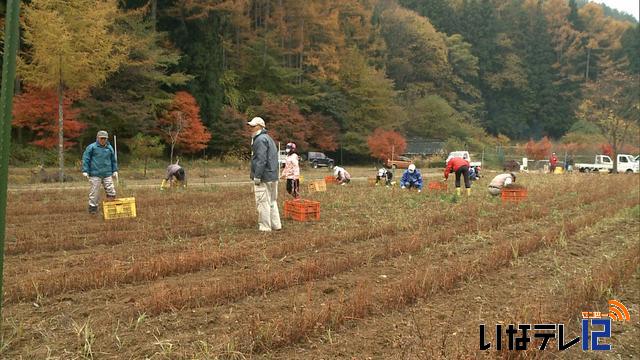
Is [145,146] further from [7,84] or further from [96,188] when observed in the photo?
[7,84]

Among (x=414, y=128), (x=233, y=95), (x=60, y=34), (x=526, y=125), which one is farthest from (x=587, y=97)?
(x=60, y=34)

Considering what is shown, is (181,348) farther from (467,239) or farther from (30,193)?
(30,193)

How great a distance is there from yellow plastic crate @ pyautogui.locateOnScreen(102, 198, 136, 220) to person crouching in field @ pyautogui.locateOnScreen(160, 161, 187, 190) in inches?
209

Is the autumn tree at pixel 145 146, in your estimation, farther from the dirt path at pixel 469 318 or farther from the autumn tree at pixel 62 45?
the dirt path at pixel 469 318

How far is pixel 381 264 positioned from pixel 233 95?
28858 millimetres

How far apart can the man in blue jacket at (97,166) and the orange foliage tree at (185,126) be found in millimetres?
16615

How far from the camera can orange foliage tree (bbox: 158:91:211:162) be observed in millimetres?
26094

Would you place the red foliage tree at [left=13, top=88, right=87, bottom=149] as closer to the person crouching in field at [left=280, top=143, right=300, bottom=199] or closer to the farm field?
the farm field

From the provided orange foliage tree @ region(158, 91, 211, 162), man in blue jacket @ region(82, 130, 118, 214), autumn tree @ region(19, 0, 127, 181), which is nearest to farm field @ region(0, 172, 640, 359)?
man in blue jacket @ region(82, 130, 118, 214)

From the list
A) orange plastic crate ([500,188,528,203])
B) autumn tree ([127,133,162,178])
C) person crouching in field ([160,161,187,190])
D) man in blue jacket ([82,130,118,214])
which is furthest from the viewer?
autumn tree ([127,133,162,178])

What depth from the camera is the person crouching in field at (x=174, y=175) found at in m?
14.4

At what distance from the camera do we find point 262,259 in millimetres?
5902

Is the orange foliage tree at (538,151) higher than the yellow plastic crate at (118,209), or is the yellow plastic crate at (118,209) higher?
the orange foliage tree at (538,151)

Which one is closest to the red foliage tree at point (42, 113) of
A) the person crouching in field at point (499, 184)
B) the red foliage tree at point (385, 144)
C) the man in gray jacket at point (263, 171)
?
the man in gray jacket at point (263, 171)
